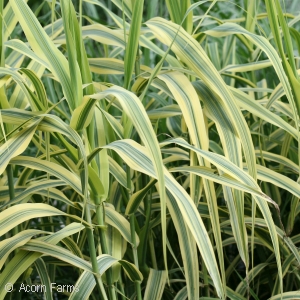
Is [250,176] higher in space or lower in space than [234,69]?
lower

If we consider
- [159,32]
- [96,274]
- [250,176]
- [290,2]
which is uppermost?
[290,2]

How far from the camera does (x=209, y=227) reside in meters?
0.94

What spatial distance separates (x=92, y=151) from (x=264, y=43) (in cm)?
27

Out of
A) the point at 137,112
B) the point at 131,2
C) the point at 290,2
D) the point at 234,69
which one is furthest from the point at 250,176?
the point at 290,2

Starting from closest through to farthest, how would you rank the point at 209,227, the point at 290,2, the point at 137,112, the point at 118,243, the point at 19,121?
1. the point at 137,112
2. the point at 19,121
3. the point at 118,243
4. the point at 209,227
5. the point at 290,2

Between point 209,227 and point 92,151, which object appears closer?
point 92,151

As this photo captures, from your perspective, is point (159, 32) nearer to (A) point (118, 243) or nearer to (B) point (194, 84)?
(B) point (194, 84)

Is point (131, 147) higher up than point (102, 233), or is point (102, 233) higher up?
point (131, 147)

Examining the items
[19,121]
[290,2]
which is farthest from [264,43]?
[290,2]

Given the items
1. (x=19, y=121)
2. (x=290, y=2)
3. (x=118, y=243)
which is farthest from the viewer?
(x=290, y=2)

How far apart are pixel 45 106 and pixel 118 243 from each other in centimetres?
24

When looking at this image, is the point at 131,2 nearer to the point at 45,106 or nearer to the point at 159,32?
the point at 159,32

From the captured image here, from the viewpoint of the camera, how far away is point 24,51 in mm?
718

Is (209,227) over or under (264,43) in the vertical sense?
under
